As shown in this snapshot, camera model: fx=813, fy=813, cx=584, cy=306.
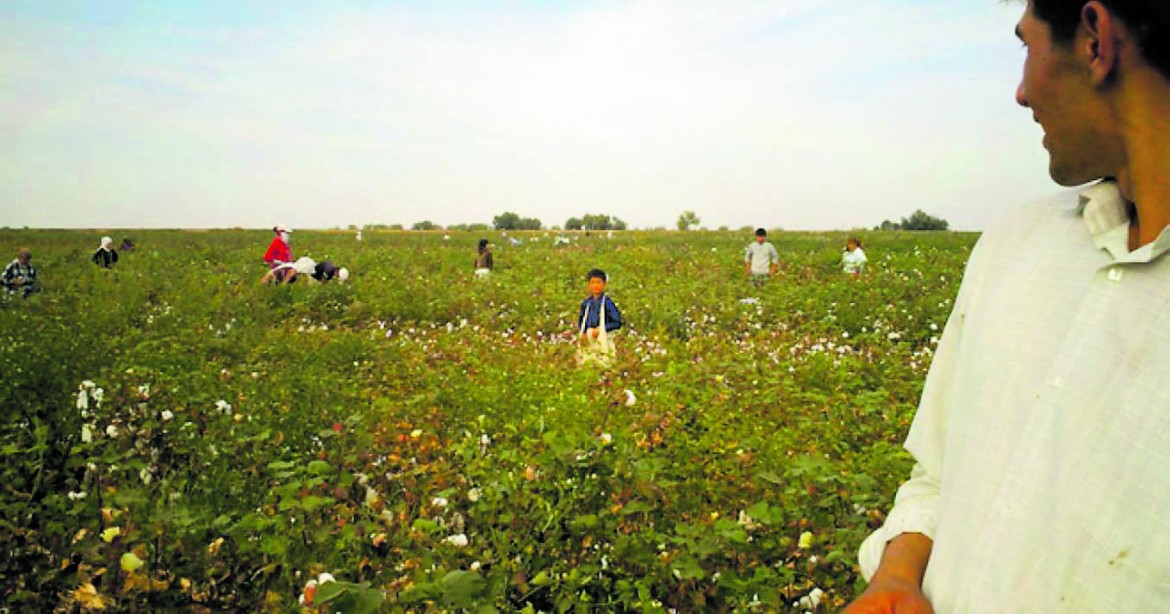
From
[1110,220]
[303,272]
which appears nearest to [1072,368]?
[1110,220]

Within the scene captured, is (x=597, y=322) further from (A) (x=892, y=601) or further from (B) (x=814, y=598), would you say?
(A) (x=892, y=601)

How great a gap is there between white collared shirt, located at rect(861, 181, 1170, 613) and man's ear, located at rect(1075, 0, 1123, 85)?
130mm

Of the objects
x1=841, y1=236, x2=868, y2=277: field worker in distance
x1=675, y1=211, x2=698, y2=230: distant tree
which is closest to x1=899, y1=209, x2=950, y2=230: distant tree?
x1=675, y1=211, x2=698, y2=230: distant tree

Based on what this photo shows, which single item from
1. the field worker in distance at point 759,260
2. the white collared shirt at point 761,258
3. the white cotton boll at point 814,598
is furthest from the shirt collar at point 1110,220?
the white collared shirt at point 761,258

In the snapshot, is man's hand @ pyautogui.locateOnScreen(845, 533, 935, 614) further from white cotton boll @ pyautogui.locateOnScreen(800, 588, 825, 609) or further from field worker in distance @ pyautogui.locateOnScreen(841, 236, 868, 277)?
field worker in distance @ pyautogui.locateOnScreen(841, 236, 868, 277)

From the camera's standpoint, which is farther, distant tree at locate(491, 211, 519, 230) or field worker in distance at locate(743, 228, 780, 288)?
distant tree at locate(491, 211, 519, 230)

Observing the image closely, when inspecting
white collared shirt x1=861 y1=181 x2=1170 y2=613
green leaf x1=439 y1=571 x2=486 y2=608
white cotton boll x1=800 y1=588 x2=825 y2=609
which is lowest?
white cotton boll x1=800 y1=588 x2=825 y2=609

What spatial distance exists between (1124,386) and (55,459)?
456cm

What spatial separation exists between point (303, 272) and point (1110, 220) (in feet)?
46.4

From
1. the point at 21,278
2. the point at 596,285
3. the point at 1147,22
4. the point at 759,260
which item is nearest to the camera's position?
the point at 1147,22

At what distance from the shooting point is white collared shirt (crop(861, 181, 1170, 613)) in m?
0.77

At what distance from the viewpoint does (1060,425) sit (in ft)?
2.71

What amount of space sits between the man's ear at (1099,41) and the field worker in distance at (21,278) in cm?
1259

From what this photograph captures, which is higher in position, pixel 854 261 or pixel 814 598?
pixel 854 261
